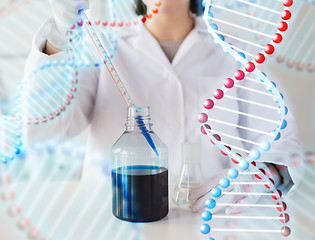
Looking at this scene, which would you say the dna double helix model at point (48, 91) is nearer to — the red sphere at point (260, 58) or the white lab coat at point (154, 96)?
the white lab coat at point (154, 96)

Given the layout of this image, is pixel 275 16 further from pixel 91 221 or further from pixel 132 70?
pixel 91 221

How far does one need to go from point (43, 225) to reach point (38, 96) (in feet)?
1.06

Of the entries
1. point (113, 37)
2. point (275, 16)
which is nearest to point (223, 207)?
point (113, 37)

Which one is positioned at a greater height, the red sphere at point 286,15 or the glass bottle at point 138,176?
the red sphere at point 286,15

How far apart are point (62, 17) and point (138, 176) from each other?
1.09 feet

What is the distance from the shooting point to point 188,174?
0.59 metres

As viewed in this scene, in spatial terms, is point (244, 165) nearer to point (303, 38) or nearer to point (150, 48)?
point (150, 48)

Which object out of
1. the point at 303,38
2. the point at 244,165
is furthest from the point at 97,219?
the point at 303,38

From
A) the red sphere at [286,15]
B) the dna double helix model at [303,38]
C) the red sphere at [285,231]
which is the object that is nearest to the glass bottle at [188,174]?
the red sphere at [285,231]

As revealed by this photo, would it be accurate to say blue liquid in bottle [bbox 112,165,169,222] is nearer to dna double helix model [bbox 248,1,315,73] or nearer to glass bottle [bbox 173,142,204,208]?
glass bottle [bbox 173,142,204,208]

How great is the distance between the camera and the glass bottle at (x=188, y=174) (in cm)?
58

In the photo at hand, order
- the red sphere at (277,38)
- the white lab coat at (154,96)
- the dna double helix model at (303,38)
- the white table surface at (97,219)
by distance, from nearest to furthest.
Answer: the red sphere at (277,38) → the white table surface at (97,219) → the white lab coat at (154,96) → the dna double helix model at (303,38)

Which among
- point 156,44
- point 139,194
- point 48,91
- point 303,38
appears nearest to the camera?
point 139,194

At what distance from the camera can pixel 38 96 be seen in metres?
0.74
